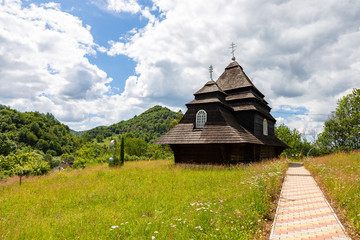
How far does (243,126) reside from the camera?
694 inches

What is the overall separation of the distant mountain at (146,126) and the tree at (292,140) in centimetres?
7490

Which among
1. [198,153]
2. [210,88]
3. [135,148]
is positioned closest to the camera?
[198,153]

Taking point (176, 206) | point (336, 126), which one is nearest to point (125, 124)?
point (336, 126)

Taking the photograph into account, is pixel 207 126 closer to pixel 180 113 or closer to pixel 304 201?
pixel 304 201

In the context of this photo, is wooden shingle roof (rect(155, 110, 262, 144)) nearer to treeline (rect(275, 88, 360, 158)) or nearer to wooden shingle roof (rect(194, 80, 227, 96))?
wooden shingle roof (rect(194, 80, 227, 96))

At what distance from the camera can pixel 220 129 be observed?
14.4 m

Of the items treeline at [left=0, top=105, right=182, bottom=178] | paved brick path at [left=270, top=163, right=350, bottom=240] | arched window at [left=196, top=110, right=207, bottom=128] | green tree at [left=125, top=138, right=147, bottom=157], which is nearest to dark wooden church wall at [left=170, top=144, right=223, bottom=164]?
arched window at [left=196, top=110, right=207, bottom=128]

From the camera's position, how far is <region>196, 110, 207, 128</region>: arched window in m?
16.0

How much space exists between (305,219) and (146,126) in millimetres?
129945

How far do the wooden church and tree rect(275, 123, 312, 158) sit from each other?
28707mm

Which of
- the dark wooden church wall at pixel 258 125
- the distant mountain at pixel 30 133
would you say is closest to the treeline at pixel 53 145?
the distant mountain at pixel 30 133

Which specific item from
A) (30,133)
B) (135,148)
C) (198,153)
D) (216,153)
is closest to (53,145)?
(30,133)

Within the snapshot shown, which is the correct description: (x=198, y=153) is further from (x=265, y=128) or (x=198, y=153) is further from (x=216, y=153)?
(x=265, y=128)

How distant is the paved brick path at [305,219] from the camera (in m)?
4.12
